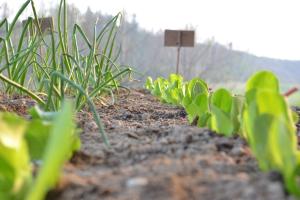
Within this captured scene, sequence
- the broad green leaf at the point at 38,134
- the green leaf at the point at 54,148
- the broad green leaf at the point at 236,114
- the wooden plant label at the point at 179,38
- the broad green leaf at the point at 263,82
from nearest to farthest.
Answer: the green leaf at the point at 54,148 < the broad green leaf at the point at 38,134 < the broad green leaf at the point at 263,82 < the broad green leaf at the point at 236,114 < the wooden plant label at the point at 179,38

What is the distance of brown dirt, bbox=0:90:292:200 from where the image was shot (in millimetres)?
393

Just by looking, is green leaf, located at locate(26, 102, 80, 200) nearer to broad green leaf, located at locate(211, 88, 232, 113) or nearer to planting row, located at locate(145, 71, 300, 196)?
planting row, located at locate(145, 71, 300, 196)

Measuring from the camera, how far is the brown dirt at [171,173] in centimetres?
39

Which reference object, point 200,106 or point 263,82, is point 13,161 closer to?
point 263,82

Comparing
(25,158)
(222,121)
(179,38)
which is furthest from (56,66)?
(179,38)

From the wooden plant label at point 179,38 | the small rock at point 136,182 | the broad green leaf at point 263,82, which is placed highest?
the wooden plant label at point 179,38

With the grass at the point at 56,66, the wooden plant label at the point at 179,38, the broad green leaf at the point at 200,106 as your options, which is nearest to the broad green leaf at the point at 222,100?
the broad green leaf at the point at 200,106

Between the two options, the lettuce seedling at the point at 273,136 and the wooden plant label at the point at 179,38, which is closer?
the lettuce seedling at the point at 273,136

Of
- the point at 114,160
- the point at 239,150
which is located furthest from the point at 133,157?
the point at 239,150

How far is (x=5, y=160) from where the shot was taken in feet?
1.34

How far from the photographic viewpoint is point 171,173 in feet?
1.40

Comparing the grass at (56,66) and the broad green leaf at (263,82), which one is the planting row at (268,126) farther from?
the grass at (56,66)

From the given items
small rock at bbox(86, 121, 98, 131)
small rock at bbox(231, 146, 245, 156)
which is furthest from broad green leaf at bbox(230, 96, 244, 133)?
small rock at bbox(86, 121, 98, 131)

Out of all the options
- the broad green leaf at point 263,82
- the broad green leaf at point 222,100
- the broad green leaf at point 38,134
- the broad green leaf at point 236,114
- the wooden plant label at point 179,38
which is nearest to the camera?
the broad green leaf at point 38,134
